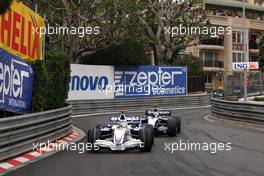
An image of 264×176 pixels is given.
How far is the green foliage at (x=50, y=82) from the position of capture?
17078 millimetres

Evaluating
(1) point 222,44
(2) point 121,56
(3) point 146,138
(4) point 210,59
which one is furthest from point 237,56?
(3) point 146,138

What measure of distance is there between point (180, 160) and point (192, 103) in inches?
1161

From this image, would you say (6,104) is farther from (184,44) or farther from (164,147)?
(184,44)

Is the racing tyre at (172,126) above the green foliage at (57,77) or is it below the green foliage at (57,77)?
below

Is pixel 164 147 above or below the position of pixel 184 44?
below

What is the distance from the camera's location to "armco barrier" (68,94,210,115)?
106 feet

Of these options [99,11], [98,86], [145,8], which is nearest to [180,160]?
[98,86]

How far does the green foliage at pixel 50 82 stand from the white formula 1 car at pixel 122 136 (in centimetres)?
314

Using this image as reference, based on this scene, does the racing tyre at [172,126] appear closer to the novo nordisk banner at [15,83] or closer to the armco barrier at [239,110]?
the novo nordisk banner at [15,83]

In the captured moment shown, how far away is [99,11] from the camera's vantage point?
3722 centimetres

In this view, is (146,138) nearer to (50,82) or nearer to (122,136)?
(122,136)

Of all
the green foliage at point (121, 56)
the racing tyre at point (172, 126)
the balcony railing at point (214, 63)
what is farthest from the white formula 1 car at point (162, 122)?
the balcony railing at point (214, 63)

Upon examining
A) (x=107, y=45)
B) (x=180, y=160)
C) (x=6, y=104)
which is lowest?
(x=180, y=160)

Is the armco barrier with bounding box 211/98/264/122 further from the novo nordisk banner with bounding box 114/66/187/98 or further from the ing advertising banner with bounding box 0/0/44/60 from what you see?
the novo nordisk banner with bounding box 114/66/187/98
